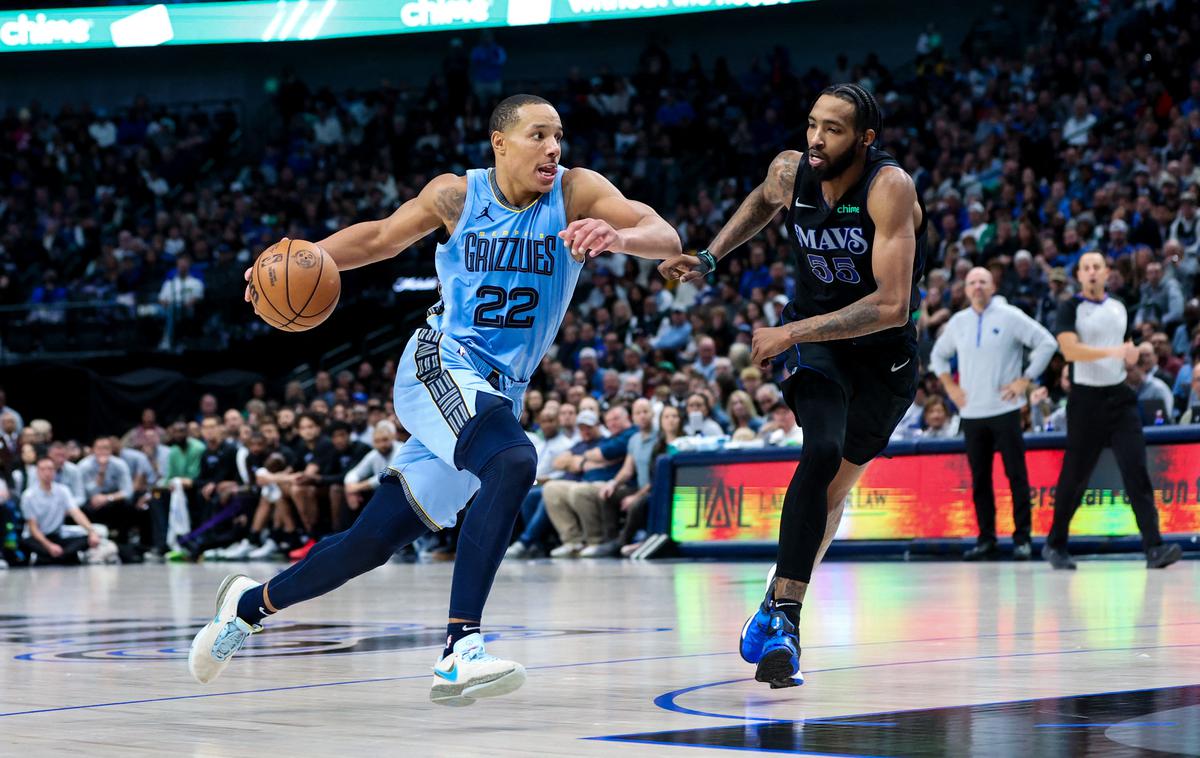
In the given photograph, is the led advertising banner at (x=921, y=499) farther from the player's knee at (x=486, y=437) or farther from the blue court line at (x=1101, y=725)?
the blue court line at (x=1101, y=725)

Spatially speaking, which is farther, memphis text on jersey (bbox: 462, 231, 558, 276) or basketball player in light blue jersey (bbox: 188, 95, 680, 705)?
memphis text on jersey (bbox: 462, 231, 558, 276)

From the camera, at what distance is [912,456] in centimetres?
1392

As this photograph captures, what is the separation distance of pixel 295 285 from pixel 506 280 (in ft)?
2.45

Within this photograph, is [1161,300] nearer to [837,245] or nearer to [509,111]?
[837,245]

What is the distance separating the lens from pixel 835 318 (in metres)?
5.17

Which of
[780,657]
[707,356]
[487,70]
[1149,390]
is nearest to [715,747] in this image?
[780,657]

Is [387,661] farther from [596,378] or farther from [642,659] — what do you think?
[596,378]

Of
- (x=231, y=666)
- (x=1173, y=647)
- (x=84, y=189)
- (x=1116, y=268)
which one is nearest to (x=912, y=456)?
(x=1116, y=268)

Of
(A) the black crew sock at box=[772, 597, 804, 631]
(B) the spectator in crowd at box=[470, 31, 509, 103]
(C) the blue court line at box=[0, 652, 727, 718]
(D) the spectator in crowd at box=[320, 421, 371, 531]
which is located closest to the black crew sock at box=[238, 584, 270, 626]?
(C) the blue court line at box=[0, 652, 727, 718]

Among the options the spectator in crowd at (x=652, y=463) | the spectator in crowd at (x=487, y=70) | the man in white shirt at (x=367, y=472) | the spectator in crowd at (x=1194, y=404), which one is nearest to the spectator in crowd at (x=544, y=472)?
the spectator in crowd at (x=652, y=463)

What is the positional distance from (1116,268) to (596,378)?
251 inches

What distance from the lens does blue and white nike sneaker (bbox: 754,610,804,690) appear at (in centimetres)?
474

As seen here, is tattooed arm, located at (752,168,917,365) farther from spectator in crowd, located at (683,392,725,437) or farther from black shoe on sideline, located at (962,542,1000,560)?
spectator in crowd, located at (683,392,725,437)

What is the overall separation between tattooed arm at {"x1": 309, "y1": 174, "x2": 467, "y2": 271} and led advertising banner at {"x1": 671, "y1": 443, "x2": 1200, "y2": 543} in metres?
8.86
